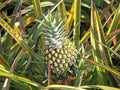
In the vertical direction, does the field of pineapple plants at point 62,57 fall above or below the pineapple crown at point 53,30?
below

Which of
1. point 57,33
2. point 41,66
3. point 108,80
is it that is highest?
point 57,33

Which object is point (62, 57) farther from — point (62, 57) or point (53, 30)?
point (53, 30)

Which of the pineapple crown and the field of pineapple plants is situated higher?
the pineapple crown

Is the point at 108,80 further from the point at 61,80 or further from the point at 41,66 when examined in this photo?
the point at 41,66

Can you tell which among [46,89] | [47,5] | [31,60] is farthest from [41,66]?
[47,5]

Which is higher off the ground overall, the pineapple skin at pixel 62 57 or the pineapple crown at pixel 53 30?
the pineapple crown at pixel 53 30

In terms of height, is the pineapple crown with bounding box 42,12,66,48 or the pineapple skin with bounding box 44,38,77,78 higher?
the pineapple crown with bounding box 42,12,66,48
